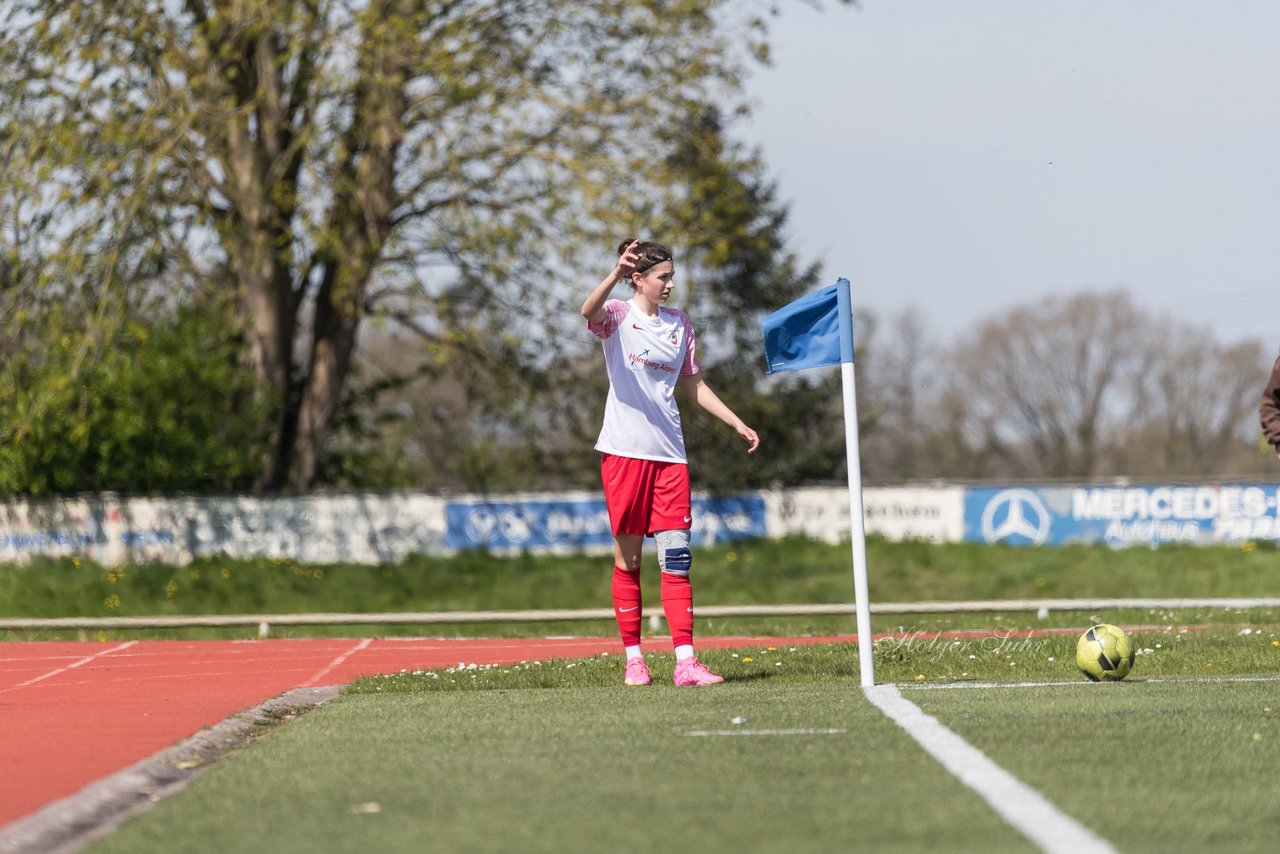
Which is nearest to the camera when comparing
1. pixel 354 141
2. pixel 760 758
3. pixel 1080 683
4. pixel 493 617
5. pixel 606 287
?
pixel 760 758

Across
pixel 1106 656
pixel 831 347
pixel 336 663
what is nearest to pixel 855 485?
pixel 831 347

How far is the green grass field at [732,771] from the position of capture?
4.35m

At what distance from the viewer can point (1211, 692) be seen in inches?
293

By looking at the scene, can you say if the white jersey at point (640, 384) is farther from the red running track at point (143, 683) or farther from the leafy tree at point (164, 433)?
the leafy tree at point (164, 433)

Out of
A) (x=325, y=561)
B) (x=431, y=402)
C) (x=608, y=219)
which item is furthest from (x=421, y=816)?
(x=431, y=402)

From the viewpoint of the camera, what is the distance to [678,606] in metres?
8.52

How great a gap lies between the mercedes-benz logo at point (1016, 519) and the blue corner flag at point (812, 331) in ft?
75.5

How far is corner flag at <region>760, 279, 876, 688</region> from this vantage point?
324 inches

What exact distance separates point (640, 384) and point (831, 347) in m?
0.96

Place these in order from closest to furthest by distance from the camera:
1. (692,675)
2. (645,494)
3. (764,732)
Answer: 1. (764,732)
2. (692,675)
3. (645,494)

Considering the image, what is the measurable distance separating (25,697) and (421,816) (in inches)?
221

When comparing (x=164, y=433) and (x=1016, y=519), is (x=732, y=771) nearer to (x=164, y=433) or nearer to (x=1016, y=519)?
(x=164, y=433)

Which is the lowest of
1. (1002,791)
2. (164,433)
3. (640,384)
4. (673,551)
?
(1002,791)

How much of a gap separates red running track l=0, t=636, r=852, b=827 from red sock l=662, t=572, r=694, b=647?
2.11 m
